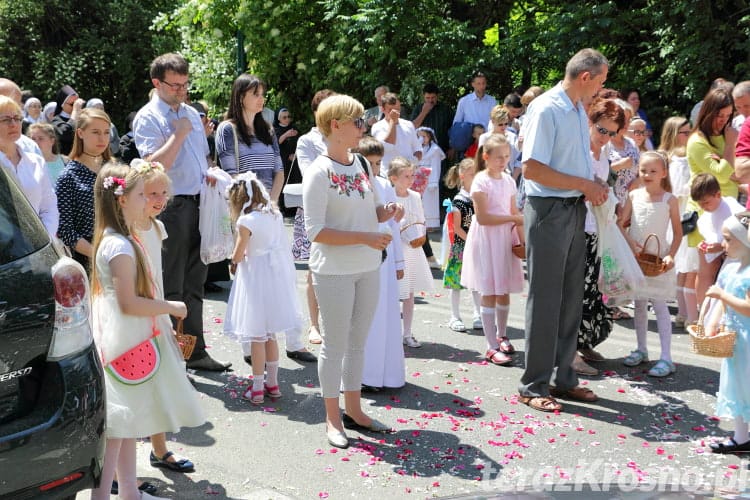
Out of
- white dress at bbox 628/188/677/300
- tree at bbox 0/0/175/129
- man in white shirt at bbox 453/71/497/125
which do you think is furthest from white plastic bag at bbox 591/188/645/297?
tree at bbox 0/0/175/129

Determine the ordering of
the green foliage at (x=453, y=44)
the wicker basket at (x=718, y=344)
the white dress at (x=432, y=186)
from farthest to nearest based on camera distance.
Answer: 1. the green foliage at (x=453, y=44)
2. the white dress at (x=432, y=186)
3. the wicker basket at (x=718, y=344)

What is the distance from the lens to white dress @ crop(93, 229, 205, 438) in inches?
171

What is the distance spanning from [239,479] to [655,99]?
1162 centimetres

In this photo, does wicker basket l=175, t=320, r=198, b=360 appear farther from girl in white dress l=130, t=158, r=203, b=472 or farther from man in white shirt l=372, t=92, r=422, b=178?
man in white shirt l=372, t=92, r=422, b=178

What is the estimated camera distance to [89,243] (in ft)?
19.1

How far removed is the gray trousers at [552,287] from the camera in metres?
6.12

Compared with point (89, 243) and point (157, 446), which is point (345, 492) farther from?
point (89, 243)

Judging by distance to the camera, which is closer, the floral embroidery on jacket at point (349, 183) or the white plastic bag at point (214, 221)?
the floral embroidery on jacket at point (349, 183)

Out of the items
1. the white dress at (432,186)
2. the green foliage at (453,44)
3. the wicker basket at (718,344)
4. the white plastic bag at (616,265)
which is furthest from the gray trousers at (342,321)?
the green foliage at (453,44)

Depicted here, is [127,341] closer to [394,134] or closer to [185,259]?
[185,259]

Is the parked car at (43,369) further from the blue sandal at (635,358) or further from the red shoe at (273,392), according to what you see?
the blue sandal at (635,358)

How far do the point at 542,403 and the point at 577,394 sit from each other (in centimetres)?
35

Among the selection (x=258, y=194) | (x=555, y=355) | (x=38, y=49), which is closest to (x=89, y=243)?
(x=258, y=194)

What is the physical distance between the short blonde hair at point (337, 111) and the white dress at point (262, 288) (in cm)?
137
